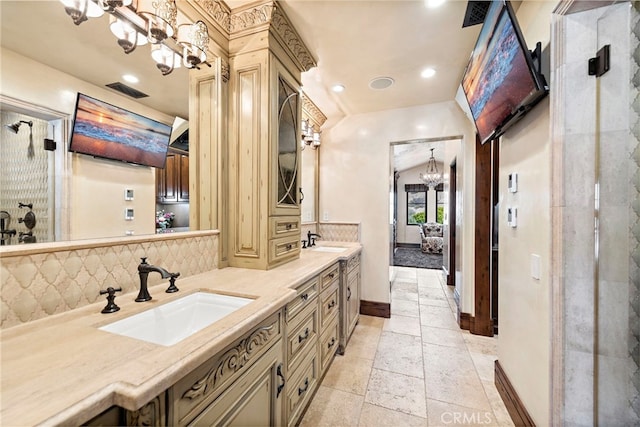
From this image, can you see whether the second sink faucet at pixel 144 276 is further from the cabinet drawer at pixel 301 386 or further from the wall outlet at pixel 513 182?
the wall outlet at pixel 513 182

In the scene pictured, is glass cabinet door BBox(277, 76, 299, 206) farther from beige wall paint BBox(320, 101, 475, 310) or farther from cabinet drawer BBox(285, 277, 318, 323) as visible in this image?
beige wall paint BBox(320, 101, 475, 310)

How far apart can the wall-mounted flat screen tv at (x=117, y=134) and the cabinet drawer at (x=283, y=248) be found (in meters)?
0.86

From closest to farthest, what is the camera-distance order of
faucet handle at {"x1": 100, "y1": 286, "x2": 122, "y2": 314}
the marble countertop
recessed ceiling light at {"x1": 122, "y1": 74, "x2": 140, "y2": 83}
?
the marble countertop → faucet handle at {"x1": 100, "y1": 286, "x2": 122, "y2": 314} → recessed ceiling light at {"x1": 122, "y1": 74, "x2": 140, "y2": 83}

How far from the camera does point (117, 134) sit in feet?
4.00

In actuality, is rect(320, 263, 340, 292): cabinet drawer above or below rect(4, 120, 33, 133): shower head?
below

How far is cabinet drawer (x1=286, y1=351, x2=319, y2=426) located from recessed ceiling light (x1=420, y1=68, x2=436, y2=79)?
8.72 feet

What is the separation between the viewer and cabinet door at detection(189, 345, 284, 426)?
0.84 m

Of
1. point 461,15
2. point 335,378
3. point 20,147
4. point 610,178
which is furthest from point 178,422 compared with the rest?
point 461,15

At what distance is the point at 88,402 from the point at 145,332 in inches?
23.5

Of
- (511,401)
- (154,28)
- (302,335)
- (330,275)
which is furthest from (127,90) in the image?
(511,401)

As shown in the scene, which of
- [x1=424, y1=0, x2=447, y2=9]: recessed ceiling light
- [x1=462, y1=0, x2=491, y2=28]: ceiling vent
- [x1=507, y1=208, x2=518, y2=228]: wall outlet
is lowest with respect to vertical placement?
[x1=507, y1=208, x2=518, y2=228]: wall outlet

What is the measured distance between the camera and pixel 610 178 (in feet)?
3.53

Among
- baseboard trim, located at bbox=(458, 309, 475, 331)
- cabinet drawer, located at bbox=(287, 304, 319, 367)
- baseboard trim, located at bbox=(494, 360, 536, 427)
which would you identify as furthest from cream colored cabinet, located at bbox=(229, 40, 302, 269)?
baseboard trim, located at bbox=(458, 309, 475, 331)

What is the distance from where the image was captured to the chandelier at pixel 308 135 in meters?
3.09
